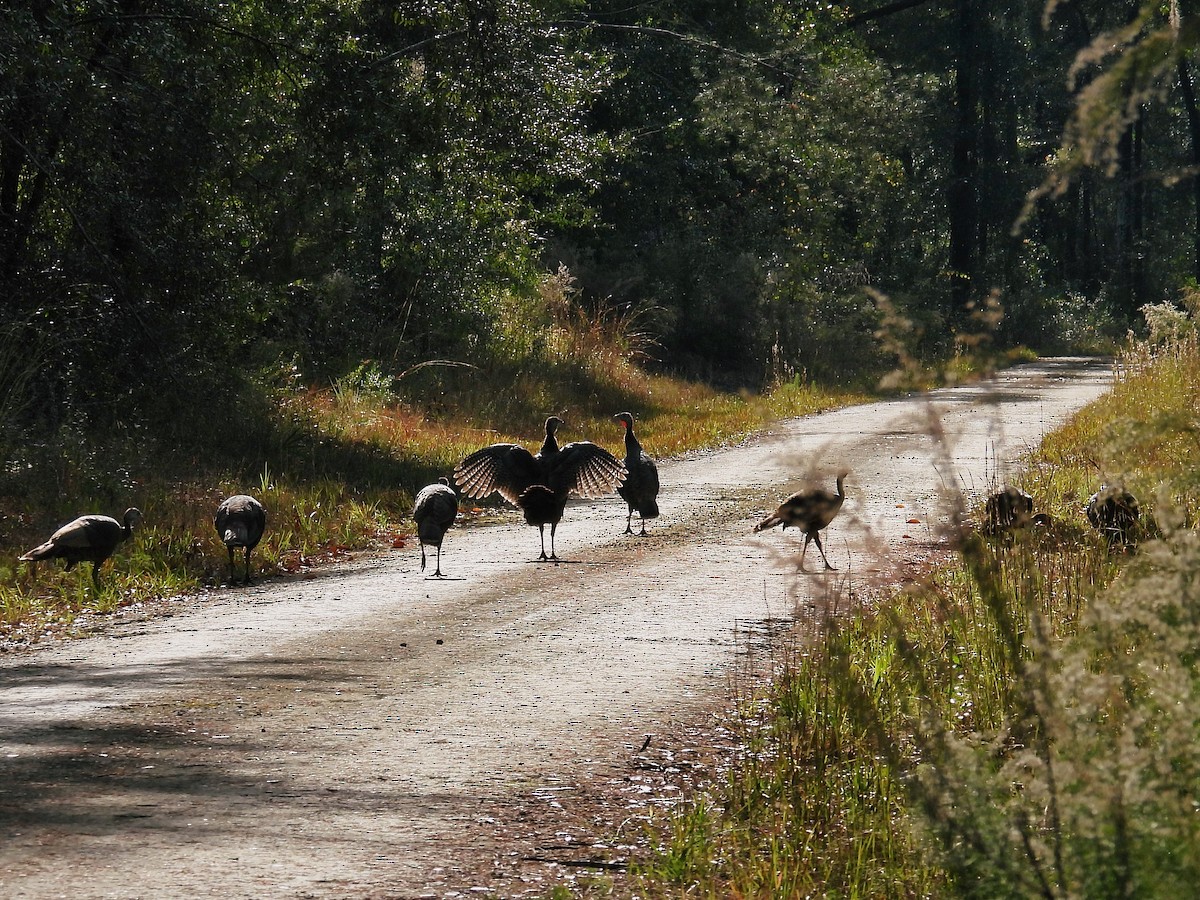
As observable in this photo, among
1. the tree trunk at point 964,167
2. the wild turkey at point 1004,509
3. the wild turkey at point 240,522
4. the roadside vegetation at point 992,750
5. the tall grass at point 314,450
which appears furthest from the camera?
the tree trunk at point 964,167

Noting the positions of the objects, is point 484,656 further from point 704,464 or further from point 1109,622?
point 704,464

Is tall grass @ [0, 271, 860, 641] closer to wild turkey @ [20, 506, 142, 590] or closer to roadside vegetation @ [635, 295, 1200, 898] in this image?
wild turkey @ [20, 506, 142, 590]

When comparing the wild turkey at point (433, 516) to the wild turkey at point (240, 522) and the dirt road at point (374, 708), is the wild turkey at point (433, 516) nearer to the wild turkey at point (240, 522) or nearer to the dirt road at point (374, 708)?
the dirt road at point (374, 708)

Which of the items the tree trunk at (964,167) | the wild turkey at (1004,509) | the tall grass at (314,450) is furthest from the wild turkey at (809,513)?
the tree trunk at (964,167)

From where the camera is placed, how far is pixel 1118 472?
456cm

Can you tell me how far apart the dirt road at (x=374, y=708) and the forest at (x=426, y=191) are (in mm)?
2254

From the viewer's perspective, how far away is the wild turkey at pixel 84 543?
35.4 ft

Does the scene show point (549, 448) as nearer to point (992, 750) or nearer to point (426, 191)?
point (426, 191)

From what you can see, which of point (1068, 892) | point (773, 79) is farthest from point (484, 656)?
point (773, 79)

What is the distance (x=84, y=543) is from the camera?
427 inches

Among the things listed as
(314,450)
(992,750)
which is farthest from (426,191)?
(992,750)

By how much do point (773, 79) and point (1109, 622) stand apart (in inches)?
1246

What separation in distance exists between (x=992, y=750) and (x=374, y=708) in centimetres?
366

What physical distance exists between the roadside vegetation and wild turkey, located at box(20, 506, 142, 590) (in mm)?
5081
